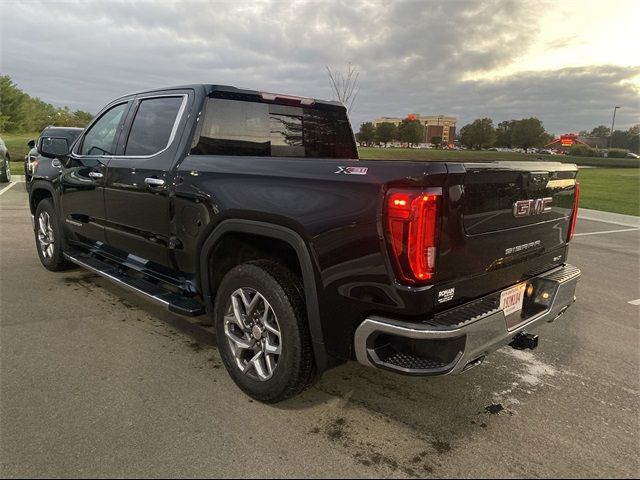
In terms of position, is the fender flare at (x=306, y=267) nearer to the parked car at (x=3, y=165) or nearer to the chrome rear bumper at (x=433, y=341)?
the chrome rear bumper at (x=433, y=341)

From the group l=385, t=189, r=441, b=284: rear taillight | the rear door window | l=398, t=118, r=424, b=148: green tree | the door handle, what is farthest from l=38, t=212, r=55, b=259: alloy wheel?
l=398, t=118, r=424, b=148: green tree

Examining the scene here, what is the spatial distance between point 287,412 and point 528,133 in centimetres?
3247

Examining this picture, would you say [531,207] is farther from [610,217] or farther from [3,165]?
[3,165]

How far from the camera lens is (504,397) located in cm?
307

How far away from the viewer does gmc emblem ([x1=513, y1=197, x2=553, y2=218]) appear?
2.69 meters

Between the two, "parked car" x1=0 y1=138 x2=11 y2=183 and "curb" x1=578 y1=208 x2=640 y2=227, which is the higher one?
"parked car" x1=0 y1=138 x2=11 y2=183

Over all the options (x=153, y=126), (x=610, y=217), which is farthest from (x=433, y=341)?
(x=610, y=217)

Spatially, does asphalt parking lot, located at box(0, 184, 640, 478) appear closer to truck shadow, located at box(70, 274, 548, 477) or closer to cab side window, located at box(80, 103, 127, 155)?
truck shadow, located at box(70, 274, 548, 477)

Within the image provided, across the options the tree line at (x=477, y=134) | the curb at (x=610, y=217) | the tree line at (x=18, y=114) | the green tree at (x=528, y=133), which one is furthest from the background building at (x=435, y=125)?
the tree line at (x=18, y=114)

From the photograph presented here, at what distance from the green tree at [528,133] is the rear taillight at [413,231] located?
29.3 meters

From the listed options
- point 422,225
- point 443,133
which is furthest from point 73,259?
point 443,133

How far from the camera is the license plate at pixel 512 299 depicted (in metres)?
2.69

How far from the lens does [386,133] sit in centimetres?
2173

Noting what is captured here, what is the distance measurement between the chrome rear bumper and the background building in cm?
2130
